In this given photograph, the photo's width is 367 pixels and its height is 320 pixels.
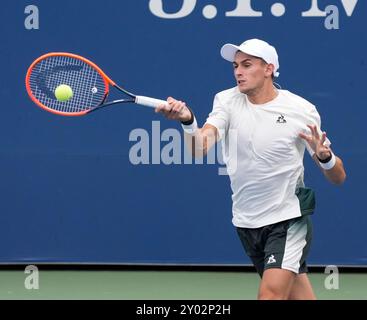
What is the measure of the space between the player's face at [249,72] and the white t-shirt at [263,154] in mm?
95

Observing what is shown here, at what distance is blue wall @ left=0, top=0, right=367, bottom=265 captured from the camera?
839 cm

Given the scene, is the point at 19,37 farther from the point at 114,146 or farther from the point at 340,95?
the point at 340,95

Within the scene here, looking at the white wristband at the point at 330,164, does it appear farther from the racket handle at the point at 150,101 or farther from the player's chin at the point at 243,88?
the racket handle at the point at 150,101

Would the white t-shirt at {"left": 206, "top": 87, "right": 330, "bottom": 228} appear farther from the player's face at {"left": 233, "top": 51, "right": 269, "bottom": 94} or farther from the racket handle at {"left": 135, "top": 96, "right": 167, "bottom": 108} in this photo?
the racket handle at {"left": 135, "top": 96, "right": 167, "bottom": 108}

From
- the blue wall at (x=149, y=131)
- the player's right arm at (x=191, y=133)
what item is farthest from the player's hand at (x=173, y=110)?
the blue wall at (x=149, y=131)

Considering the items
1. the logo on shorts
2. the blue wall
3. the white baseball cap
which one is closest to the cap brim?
the white baseball cap

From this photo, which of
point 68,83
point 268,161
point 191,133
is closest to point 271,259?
point 268,161

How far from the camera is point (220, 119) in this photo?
6.08m

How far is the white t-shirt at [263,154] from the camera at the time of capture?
238 inches

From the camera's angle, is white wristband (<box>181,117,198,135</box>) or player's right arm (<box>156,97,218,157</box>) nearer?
player's right arm (<box>156,97,218,157</box>)

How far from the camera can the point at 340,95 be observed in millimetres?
8414

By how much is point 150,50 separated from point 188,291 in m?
1.65
